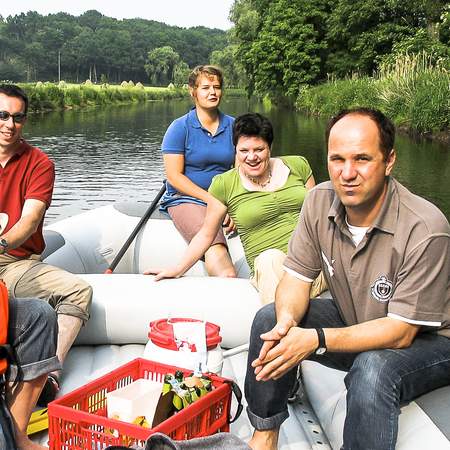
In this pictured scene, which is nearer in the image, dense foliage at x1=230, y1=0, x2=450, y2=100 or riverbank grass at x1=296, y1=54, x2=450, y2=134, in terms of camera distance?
riverbank grass at x1=296, y1=54, x2=450, y2=134

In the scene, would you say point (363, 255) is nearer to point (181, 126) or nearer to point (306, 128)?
point (181, 126)

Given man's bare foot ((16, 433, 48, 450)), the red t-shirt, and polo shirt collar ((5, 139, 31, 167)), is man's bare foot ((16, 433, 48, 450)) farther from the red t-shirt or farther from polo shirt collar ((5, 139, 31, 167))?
polo shirt collar ((5, 139, 31, 167))

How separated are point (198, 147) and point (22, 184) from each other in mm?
→ 1278

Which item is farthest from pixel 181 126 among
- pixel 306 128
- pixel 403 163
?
pixel 306 128

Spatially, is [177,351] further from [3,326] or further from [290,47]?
[290,47]

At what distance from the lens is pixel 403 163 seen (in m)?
10.9

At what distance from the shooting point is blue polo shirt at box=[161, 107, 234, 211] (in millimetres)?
3812

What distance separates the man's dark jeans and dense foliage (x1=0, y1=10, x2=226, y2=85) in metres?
82.0

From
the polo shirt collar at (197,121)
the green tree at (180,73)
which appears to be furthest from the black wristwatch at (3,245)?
the green tree at (180,73)

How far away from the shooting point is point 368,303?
6.48 feet

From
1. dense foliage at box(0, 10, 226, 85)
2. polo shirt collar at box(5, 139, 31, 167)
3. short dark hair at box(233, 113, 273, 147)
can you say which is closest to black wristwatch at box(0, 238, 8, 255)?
polo shirt collar at box(5, 139, 31, 167)

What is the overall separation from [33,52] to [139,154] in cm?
7620

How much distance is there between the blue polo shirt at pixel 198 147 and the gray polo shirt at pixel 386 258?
1.72 metres

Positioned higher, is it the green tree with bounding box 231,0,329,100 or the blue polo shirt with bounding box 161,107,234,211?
the green tree with bounding box 231,0,329,100
